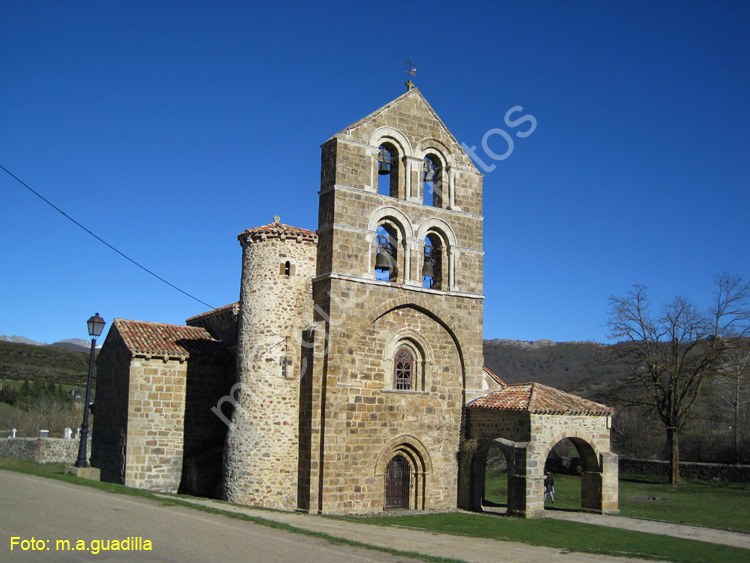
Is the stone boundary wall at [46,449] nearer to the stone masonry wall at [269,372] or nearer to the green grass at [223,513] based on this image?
the green grass at [223,513]

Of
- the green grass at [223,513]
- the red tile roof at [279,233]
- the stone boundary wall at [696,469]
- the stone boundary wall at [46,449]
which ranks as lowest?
the stone boundary wall at [46,449]

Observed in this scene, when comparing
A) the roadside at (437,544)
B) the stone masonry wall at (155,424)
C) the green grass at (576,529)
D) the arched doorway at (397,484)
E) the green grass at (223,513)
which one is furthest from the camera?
the arched doorway at (397,484)

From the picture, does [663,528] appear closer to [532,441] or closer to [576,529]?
[576,529]

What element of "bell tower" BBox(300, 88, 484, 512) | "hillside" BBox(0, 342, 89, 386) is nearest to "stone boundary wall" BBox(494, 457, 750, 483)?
"bell tower" BBox(300, 88, 484, 512)

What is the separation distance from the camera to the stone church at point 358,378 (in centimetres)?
2058

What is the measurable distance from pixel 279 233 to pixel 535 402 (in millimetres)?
9631

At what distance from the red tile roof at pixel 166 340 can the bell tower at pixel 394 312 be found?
16.5 feet

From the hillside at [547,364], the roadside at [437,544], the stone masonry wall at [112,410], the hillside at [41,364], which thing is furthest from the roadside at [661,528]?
the hillside at [41,364]

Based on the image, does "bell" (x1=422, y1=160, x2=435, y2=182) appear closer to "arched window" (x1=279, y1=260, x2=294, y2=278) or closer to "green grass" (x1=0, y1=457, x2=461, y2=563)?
"arched window" (x1=279, y1=260, x2=294, y2=278)

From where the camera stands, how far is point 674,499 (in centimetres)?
2711

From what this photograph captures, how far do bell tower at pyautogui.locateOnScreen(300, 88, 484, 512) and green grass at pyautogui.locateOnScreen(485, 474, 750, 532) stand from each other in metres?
6.89

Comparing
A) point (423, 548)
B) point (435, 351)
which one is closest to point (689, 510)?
point (435, 351)

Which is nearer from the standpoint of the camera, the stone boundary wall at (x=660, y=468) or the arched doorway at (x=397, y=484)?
the arched doorway at (x=397, y=484)

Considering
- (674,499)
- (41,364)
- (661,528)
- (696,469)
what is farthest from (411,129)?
(41,364)
